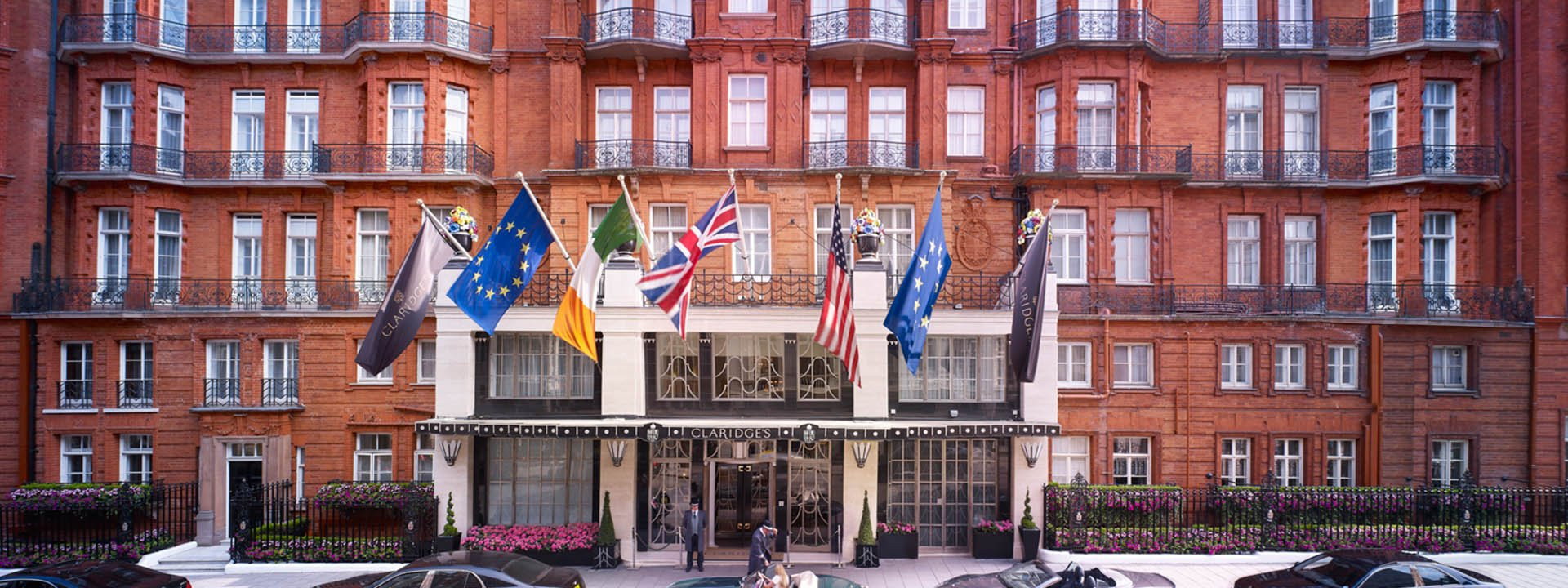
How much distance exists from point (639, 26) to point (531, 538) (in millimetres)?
14057

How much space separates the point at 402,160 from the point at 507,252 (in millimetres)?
8246

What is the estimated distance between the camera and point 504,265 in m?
17.5

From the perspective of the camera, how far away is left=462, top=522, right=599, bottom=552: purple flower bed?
1941 centimetres

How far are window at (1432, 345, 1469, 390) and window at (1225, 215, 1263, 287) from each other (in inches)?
207

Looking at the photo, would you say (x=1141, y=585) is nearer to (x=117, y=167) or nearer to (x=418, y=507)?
(x=418, y=507)

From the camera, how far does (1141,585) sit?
14664mm

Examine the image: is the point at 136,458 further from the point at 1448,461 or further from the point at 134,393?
the point at 1448,461

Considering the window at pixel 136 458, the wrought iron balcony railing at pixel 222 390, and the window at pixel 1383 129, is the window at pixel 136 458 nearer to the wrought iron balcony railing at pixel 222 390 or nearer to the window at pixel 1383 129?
the wrought iron balcony railing at pixel 222 390

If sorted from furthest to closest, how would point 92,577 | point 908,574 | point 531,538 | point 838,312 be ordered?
point 531,538 < point 908,574 < point 838,312 < point 92,577

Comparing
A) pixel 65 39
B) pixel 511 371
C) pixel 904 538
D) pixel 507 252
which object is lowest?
pixel 904 538

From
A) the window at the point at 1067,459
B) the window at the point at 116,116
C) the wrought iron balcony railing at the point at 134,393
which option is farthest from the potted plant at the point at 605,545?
the window at the point at 116,116

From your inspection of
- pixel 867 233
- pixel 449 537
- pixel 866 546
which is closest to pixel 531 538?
pixel 449 537

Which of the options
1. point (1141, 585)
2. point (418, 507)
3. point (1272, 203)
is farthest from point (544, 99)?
point (1272, 203)

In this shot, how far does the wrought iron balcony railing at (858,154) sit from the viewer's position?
76.1ft
